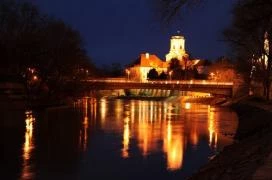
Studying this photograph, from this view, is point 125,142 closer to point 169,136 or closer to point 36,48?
point 169,136

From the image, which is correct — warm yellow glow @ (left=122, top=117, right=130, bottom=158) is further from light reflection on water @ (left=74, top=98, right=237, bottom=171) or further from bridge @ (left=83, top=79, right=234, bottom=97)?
bridge @ (left=83, top=79, right=234, bottom=97)

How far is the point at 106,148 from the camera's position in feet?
105

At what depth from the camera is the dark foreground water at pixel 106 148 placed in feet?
78.5

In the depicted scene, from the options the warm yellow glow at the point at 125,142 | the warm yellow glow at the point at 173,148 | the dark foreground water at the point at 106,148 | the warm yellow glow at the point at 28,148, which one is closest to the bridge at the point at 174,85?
the dark foreground water at the point at 106,148

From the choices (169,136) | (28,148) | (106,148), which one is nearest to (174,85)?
(169,136)

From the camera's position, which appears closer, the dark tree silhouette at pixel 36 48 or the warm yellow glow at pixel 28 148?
the warm yellow glow at pixel 28 148

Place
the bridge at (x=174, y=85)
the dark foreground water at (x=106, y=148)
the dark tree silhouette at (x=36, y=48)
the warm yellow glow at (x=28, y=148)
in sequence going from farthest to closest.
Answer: the bridge at (x=174, y=85)
the dark tree silhouette at (x=36, y=48)
the dark foreground water at (x=106, y=148)
the warm yellow glow at (x=28, y=148)

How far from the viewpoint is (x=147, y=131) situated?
4369cm

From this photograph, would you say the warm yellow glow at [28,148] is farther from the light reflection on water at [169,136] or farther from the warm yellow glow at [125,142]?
the warm yellow glow at [125,142]

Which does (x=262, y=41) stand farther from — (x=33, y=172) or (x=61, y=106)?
(x=33, y=172)

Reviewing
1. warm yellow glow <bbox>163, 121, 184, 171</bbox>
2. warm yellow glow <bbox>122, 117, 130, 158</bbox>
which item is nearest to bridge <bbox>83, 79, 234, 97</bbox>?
warm yellow glow <bbox>122, 117, 130, 158</bbox>

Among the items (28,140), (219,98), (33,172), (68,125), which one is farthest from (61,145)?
(219,98)

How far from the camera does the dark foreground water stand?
78.5ft

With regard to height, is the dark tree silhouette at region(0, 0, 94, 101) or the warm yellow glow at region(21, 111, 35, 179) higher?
the dark tree silhouette at region(0, 0, 94, 101)
